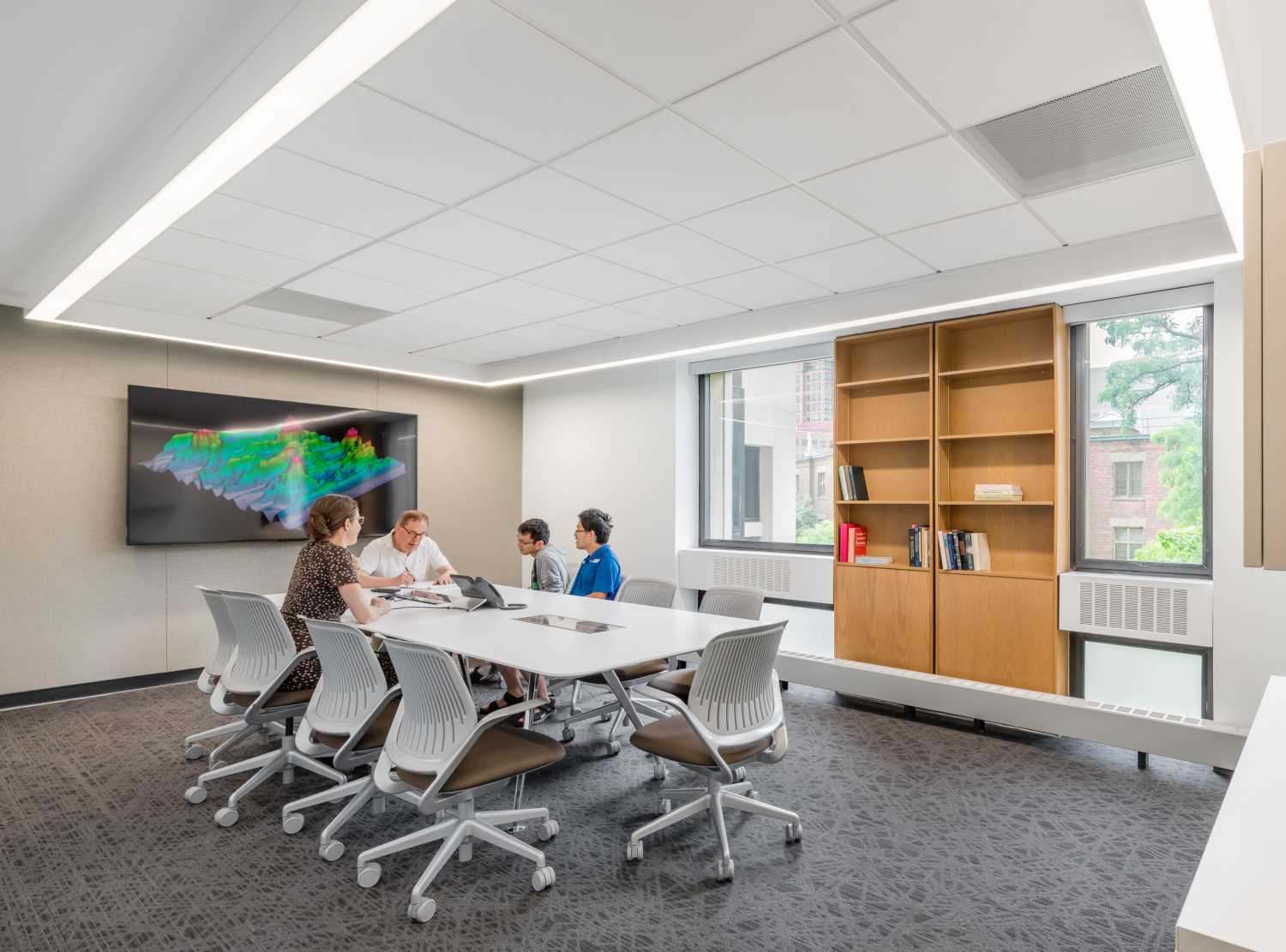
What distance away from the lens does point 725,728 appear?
2793mm

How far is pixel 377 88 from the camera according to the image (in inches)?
95.3

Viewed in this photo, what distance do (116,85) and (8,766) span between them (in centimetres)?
354

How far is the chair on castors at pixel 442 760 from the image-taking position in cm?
249

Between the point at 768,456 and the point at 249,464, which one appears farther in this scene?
the point at 768,456

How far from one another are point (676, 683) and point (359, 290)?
315 centimetres

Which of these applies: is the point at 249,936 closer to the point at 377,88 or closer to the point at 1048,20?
the point at 377,88

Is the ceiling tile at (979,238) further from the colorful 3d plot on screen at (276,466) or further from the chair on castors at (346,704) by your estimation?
the colorful 3d plot on screen at (276,466)

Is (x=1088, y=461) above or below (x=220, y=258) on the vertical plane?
below

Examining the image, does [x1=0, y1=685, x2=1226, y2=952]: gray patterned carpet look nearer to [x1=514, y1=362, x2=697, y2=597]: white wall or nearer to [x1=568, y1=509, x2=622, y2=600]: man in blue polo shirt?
[x1=568, y1=509, x2=622, y2=600]: man in blue polo shirt

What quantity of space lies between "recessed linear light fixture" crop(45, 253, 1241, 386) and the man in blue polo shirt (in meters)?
1.78

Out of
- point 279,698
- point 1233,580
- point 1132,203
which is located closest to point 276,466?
point 279,698

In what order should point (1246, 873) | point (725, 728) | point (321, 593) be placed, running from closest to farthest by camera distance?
point (1246, 873) → point (725, 728) → point (321, 593)

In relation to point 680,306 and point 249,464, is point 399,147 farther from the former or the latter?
point 249,464

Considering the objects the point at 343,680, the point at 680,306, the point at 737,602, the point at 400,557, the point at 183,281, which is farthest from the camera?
the point at 680,306
